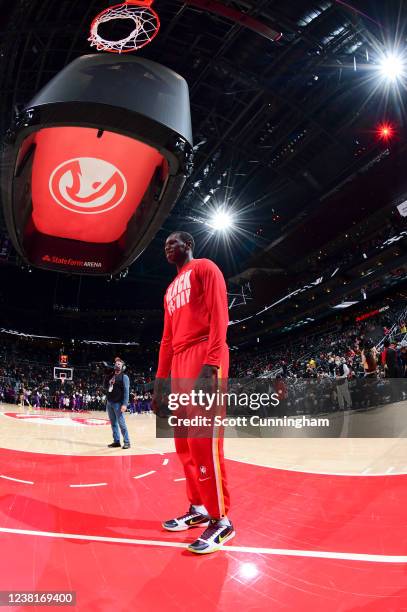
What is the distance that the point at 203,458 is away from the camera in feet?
6.83

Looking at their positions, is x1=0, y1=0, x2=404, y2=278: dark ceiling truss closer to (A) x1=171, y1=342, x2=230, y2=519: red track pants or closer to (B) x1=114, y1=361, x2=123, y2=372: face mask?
(B) x1=114, y1=361, x2=123, y2=372: face mask

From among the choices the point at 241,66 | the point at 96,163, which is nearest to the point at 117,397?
the point at 96,163

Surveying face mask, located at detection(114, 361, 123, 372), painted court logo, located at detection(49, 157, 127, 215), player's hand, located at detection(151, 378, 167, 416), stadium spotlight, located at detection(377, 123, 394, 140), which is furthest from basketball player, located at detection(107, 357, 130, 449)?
stadium spotlight, located at detection(377, 123, 394, 140)

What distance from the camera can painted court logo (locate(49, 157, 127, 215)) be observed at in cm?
426

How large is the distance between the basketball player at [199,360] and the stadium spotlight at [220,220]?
46.7ft

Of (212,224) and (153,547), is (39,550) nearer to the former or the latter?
(153,547)

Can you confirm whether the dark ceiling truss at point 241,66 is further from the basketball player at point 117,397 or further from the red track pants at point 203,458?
the red track pants at point 203,458

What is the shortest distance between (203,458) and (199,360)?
0.55m

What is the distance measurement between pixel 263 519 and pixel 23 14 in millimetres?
10961

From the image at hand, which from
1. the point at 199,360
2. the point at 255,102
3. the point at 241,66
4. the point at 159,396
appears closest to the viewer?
the point at 199,360

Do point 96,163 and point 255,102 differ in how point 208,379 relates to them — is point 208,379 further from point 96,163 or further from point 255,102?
point 255,102

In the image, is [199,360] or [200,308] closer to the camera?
[199,360]

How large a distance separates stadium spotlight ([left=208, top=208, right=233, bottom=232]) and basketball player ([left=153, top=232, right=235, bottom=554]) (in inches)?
560

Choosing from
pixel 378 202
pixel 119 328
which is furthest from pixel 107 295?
pixel 378 202
